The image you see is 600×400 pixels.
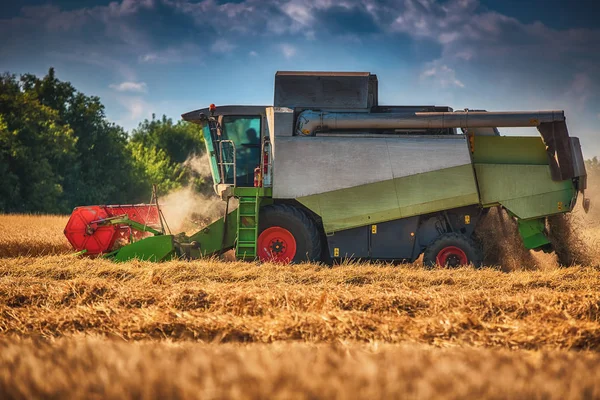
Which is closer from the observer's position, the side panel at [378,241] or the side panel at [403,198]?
the side panel at [403,198]

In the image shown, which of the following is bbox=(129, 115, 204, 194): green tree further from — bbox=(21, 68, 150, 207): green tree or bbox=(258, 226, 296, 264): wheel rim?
bbox=(258, 226, 296, 264): wheel rim

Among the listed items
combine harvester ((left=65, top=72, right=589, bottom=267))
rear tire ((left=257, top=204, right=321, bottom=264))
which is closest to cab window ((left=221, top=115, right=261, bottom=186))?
combine harvester ((left=65, top=72, right=589, bottom=267))

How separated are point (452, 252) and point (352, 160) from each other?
7.16 feet

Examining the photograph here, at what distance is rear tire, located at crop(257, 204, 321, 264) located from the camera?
35.3 ft

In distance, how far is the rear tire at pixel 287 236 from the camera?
10.8 meters

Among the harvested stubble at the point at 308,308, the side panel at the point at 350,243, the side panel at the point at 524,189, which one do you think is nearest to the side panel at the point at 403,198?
the side panel at the point at 350,243

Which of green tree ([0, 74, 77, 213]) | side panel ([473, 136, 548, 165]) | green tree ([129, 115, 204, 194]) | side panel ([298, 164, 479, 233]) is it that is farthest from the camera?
green tree ([129, 115, 204, 194])

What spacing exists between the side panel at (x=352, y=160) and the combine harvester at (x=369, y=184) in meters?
0.02

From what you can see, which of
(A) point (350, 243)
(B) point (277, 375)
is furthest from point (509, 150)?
(B) point (277, 375)

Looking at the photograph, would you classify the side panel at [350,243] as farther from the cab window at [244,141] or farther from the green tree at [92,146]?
the green tree at [92,146]

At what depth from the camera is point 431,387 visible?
2.54 m

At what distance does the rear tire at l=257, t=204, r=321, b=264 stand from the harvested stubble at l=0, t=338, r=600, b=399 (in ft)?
25.0

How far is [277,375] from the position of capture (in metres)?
2.63

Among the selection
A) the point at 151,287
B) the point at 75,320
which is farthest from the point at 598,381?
the point at 151,287
